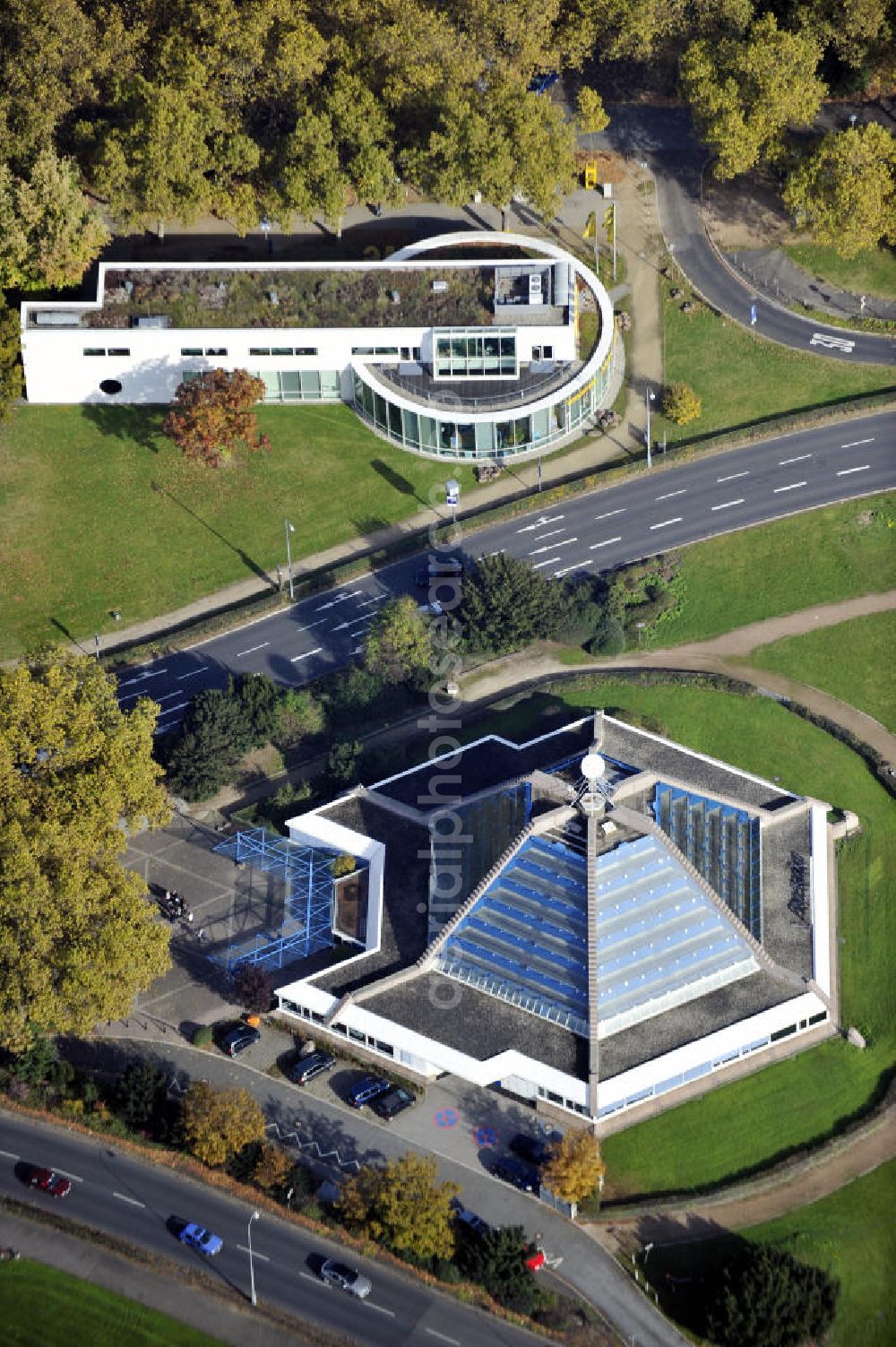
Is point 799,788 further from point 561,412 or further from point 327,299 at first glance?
point 327,299

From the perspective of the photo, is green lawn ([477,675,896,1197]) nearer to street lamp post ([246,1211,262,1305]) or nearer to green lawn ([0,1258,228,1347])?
street lamp post ([246,1211,262,1305])

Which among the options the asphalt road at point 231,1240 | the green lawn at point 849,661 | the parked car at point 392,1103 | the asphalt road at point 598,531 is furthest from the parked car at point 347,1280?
the green lawn at point 849,661

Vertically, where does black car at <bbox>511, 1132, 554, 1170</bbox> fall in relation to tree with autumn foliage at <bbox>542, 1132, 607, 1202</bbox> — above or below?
below

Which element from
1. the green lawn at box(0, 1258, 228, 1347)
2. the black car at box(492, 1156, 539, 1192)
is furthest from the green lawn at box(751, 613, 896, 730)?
the green lawn at box(0, 1258, 228, 1347)

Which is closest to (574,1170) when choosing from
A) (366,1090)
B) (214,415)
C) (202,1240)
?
(366,1090)

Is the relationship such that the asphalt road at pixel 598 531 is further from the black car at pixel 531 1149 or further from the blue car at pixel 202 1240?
the black car at pixel 531 1149

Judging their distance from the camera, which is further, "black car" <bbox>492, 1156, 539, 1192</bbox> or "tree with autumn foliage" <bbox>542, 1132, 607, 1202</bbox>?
"black car" <bbox>492, 1156, 539, 1192</bbox>

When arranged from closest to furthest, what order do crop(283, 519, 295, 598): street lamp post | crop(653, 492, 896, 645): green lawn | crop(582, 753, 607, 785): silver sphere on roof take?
crop(582, 753, 607, 785): silver sphere on roof
crop(653, 492, 896, 645): green lawn
crop(283, 519, 295, 598): street lamp post
